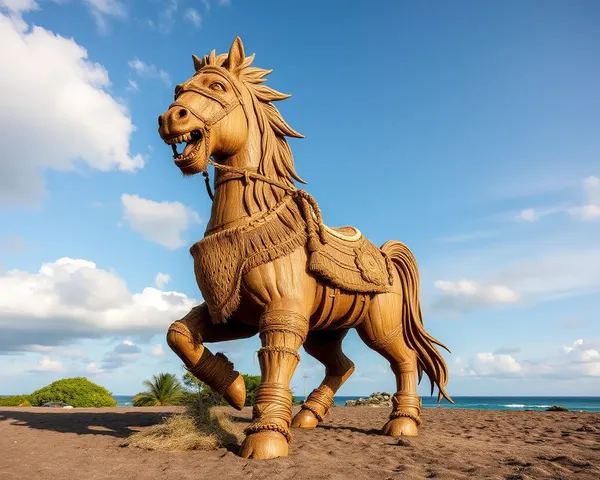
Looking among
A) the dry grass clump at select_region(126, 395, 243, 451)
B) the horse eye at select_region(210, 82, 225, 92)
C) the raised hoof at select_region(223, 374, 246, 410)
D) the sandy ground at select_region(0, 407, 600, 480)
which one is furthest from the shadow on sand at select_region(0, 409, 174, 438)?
the horse eye at select_region(210, 82, 225, 92)

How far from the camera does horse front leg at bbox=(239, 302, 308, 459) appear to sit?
12.1 ft

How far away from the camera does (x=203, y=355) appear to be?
4512 millimetres

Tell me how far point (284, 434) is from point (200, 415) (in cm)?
118

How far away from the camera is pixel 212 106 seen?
4.46 meters

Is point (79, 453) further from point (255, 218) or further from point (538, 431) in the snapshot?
point (538, 431)

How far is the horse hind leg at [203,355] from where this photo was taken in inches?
Answer: 175

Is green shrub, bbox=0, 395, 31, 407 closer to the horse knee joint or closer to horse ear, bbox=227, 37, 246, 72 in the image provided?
the horse knee joint

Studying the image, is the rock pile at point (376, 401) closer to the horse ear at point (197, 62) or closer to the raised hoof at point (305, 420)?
the raised hoof at point (305, 420)

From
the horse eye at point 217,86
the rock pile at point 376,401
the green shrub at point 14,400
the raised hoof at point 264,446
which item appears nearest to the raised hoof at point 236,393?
the raised hoof at point 264,446

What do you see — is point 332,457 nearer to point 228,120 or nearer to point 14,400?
point 228,120

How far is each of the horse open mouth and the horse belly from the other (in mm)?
1589

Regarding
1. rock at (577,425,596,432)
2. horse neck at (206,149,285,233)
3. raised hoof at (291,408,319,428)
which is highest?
horse neck at (206,149,285,233)

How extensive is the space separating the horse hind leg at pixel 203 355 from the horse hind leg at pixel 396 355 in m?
1.46

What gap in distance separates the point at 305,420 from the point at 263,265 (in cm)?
235
